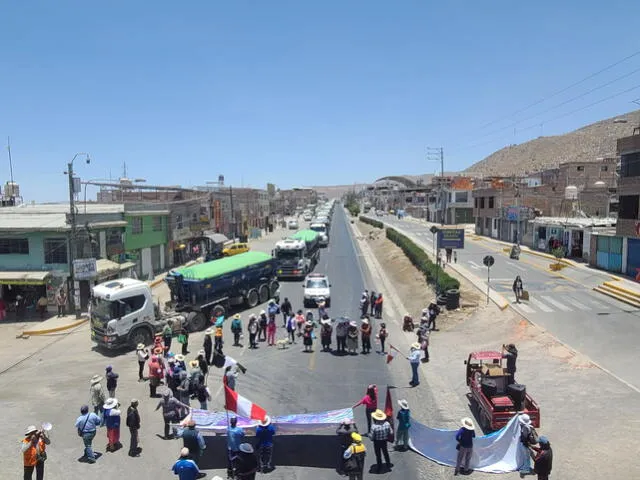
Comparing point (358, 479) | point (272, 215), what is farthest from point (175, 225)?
point (272, 215)

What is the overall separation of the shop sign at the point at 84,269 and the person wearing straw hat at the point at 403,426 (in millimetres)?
22564

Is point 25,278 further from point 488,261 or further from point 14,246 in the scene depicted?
point 488,261

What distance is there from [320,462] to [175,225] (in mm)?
40392

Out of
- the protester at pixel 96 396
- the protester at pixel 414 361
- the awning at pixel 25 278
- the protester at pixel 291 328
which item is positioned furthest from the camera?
the awning at pixel 25 278

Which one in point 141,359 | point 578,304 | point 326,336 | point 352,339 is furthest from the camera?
point 578,304

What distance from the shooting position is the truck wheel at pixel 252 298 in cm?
2976

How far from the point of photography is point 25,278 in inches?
1159

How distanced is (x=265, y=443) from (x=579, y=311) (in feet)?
70.4

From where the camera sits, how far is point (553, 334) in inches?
901

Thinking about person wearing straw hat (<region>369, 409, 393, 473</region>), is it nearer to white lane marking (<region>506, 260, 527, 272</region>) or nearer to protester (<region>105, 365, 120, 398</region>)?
protester (<region>105, 365, 120, 398</region>)

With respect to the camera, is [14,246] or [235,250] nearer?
[14,246]

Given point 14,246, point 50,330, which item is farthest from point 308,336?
point 14,246

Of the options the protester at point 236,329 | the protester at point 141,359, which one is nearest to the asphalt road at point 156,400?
the protester at point 141,359

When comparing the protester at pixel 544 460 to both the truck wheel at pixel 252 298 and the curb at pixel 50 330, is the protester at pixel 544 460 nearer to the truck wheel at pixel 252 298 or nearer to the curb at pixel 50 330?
→ the truck wheel at pixel 252 298
